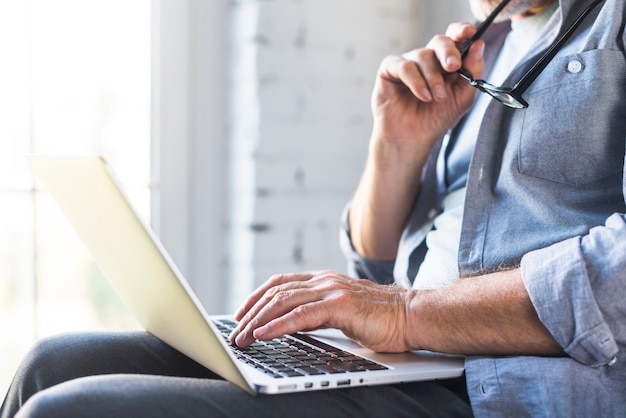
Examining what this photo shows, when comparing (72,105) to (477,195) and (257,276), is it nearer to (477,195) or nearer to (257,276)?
(257,276)

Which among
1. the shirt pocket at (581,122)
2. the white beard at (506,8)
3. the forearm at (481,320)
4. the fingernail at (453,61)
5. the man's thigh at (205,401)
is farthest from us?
the white beard at (506,8)

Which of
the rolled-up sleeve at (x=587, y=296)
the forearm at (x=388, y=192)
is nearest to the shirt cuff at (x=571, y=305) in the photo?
the rolled-up sleeve at (x=587, y=296)

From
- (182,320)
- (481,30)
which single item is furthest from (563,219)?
(182,320)

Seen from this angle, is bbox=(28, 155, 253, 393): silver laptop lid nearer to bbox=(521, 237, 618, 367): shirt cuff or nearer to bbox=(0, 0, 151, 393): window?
bbox=(521, 237, 618, 367): shirt cuff

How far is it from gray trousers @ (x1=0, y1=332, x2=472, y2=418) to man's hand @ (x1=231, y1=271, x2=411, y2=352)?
7cm

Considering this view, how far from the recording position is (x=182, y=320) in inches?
32.8

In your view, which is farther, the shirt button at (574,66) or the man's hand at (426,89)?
the man's hand at (426,89)

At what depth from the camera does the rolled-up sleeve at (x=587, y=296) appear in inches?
32.0

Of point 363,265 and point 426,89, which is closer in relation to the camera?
point 426,89

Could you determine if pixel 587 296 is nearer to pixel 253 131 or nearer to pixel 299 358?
pixel 299 358

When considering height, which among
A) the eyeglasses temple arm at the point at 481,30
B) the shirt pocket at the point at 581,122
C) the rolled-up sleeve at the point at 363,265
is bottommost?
the rolled-up sleeve at the point at 363,265

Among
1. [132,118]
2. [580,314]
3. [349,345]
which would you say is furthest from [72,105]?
[580,314]

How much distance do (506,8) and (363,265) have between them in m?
0.53

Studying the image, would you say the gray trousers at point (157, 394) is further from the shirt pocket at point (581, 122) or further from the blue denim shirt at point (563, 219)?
the shirt pocket at point (581, 122)
